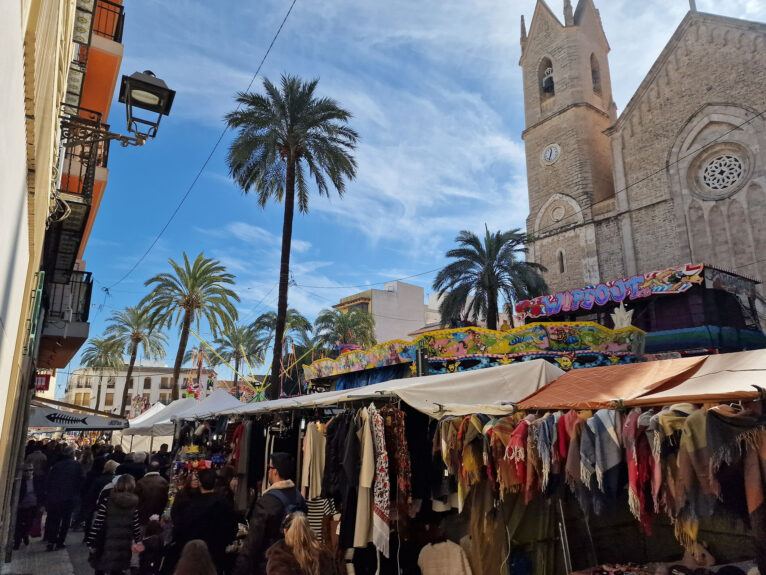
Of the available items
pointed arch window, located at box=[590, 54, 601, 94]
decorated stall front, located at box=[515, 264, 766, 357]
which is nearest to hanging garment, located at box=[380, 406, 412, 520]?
decorated stall front, located at box=[515, 264, 766, 357]

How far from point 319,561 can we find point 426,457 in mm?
2898

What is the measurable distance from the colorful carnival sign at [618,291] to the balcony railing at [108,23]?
18.0 m

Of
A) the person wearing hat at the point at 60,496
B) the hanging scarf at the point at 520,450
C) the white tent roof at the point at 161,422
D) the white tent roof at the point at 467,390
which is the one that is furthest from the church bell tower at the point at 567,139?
the hanging scarf at the point at 520,450

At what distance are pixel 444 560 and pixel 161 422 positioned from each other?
45.8 feet

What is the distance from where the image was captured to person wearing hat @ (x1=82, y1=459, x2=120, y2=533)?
34.7ft

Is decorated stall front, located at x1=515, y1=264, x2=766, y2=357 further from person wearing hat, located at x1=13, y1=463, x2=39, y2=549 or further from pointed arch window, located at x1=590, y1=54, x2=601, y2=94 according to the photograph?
person wearing hat, located at x1=13, y1=463, x2=39, y2=549

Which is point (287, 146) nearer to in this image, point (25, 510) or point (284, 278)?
point (284, 278)

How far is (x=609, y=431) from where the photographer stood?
456 cm

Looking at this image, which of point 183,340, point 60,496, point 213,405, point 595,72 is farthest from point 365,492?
point 595,72

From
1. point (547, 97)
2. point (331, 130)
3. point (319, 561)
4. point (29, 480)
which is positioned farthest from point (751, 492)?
point (547, 97)

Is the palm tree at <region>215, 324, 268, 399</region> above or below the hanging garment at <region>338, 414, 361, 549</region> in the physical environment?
above

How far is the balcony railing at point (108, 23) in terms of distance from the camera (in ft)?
43.3

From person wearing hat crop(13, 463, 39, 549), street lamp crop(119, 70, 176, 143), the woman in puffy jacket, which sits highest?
street lamp crop(119, 70, 176, 143)

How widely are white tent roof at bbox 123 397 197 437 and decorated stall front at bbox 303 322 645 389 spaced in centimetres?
754
